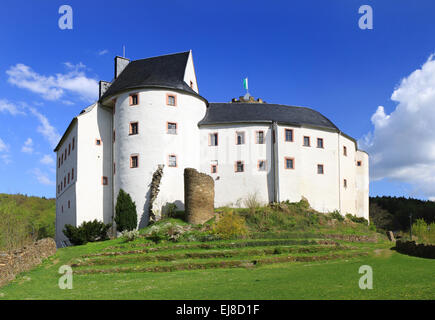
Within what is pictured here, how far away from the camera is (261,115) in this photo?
4256 centimetres

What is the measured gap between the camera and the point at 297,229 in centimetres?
3447

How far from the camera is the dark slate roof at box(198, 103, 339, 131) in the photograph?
42.0 metres

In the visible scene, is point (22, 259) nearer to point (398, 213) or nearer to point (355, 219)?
point (355, 219)

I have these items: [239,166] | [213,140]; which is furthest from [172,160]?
[239,166]

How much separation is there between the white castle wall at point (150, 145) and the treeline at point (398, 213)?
3604cm

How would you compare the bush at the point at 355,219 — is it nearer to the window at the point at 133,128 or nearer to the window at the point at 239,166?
the window at the point at 239,166

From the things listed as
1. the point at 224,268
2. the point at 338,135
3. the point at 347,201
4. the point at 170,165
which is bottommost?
the point at 224,268

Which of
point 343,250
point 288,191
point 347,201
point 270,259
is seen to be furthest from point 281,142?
point 270,259

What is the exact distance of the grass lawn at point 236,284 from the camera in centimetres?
1324

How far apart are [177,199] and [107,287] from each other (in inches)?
845

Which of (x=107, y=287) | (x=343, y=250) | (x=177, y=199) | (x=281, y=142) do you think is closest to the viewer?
(x=107, y=287)

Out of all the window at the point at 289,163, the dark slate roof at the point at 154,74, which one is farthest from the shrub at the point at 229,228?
the dark slate roof at the point at 154,74
